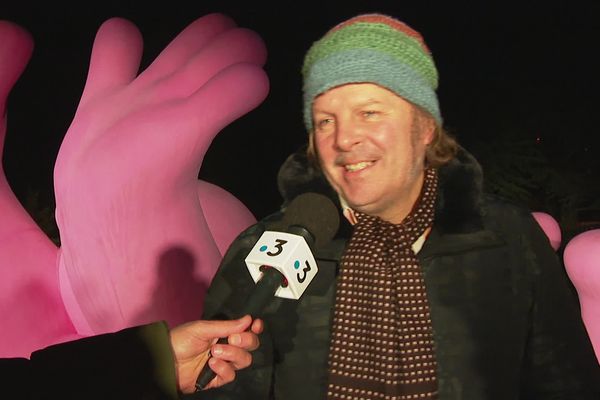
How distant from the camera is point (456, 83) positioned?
13.1 feet

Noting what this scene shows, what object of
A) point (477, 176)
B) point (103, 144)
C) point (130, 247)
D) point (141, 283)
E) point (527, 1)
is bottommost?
point (141, 283)

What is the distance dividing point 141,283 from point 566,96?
3.06 meters

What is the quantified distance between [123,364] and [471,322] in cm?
79

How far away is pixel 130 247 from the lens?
82.4 inches

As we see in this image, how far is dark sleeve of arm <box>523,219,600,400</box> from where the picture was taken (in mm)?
1387

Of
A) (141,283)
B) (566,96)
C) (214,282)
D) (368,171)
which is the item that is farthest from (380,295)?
(566,96)

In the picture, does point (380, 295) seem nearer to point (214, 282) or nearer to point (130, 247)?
point (214, 282)

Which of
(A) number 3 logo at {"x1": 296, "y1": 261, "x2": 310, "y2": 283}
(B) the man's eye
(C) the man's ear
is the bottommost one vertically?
(A) number 3 logo at {"x1": 296, "y1": 261, "x2": 310, "y2": 283}

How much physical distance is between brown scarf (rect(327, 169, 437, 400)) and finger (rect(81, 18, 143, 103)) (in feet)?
4.40

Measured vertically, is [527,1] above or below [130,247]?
above

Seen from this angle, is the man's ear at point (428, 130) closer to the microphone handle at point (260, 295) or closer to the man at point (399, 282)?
the man at point (399, 282)

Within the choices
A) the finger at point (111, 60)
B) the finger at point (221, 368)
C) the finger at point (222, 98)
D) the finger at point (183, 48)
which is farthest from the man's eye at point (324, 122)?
the finger at point (111, 60)

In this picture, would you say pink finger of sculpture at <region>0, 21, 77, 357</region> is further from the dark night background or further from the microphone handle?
the microphone handle

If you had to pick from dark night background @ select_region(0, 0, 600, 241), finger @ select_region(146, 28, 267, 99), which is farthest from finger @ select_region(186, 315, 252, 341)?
dark night background @ select_region(0, 0, 600, 241)
